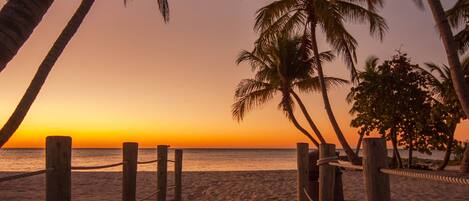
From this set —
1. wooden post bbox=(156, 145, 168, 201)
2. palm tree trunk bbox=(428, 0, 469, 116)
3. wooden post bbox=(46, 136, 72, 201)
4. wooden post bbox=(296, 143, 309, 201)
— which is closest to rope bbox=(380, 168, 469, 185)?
wooden post bbox=(46, 136, 72, 201)

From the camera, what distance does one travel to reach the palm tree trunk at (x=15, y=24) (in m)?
2.85

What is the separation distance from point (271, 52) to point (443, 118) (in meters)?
7.91

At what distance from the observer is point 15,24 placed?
2.91m

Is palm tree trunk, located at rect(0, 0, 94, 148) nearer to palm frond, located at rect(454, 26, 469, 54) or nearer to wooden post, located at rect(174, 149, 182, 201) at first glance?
wooden post, located at rect(174, 149, 182, 201)

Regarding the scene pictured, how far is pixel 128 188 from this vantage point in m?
6.56

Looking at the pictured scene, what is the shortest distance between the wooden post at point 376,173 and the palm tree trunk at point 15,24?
2336 millimetres

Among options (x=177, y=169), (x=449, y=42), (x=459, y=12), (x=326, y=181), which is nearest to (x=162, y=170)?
(x=177, y=169)

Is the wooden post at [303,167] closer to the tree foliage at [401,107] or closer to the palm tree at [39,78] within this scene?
the palm tree at [39,78]

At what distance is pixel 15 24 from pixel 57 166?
157 centimetres

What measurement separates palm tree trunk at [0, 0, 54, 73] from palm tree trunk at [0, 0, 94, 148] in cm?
440

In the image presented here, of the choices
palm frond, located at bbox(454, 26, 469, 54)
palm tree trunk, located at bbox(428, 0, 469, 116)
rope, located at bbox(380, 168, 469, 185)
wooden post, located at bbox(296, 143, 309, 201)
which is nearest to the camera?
rope, located at bbox(380, 168, 469, 185)

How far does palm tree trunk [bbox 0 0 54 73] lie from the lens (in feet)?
9.36

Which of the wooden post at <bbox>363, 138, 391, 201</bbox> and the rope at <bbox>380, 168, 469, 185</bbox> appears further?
the wooden post at <bbox>363, 138, 391, 201</bbox>

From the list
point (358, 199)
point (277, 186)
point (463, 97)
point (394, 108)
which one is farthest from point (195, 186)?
point (394, 108)
